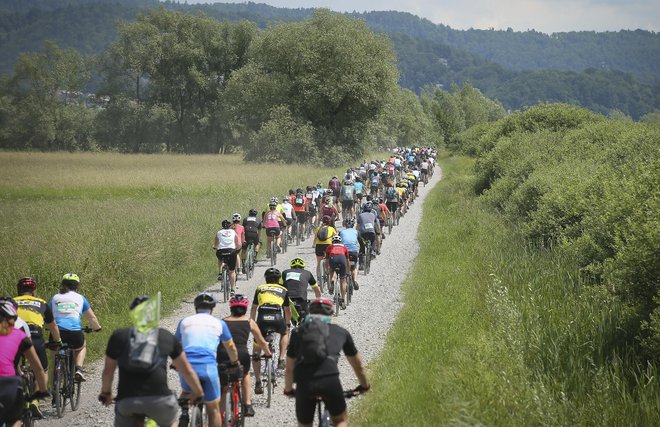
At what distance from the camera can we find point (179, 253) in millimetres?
20656

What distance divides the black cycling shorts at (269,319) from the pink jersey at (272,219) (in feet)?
36.7

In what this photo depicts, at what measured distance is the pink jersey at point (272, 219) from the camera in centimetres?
2139

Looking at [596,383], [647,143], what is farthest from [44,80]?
[596,383]

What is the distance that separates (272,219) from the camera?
21.5 metres

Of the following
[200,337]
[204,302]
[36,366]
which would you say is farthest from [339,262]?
[36,366]

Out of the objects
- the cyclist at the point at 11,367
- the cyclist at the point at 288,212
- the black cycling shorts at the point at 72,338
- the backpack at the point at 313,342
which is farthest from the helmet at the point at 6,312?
the cyclist at the point at 288,212

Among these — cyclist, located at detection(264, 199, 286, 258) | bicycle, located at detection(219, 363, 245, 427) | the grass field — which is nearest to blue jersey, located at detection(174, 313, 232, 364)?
bicycle, located at detection(219, 363, 245, 427)

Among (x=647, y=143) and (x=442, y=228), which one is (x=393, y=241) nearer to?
(x=442, y=228)

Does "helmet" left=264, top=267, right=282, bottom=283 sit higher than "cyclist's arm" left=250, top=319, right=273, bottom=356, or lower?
higher

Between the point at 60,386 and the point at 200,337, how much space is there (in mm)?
3870

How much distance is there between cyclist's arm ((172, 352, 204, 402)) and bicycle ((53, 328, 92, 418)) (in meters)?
4.10

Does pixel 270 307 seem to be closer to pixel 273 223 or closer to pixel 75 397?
pixel 75 397

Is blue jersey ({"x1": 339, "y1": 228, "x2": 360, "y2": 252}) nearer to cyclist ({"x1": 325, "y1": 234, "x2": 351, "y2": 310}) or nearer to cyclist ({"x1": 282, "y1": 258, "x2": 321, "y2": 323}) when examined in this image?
cyclist ({"x1": 325, "y1": 234, "x2": 351, "y2": 310})

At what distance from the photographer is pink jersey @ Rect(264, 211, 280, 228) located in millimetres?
21391
